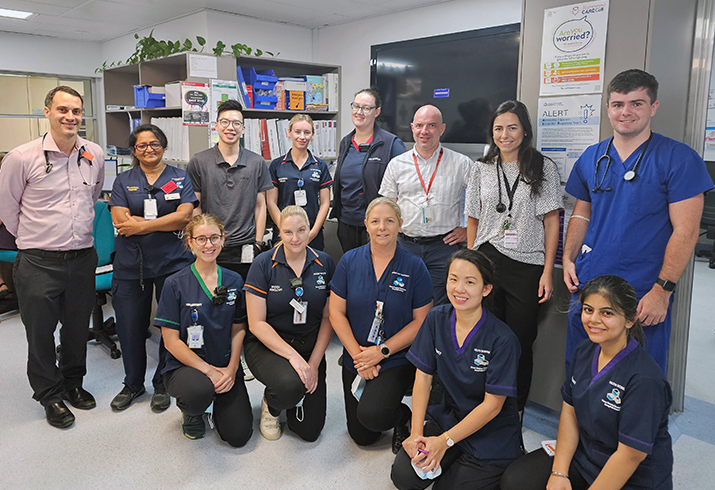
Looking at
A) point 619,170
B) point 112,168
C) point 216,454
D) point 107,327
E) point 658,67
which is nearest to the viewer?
point 619,170

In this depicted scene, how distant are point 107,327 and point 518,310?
2954 mm

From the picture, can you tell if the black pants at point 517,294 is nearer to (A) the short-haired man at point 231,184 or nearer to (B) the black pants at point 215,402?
(B) the black pants at point 215,402

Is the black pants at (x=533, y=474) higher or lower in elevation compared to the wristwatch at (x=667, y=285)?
lower

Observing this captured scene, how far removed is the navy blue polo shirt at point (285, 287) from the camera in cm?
251

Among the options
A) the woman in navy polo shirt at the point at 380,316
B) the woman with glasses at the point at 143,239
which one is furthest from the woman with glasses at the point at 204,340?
the woman in navy polo shirt at the point at 380,316

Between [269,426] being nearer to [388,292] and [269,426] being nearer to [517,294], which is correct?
[388,292]

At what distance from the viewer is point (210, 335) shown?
2.51 meters

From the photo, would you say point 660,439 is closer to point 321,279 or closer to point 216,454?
point 321,279

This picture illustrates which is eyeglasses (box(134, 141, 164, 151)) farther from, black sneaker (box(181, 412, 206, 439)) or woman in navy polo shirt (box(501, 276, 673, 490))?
woman in navy polo shirt (box(501, 276, 673, 490))

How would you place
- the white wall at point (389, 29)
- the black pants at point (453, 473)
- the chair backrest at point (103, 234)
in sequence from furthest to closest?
the white wall at point (389, 29), the chair backrest at point (103, 234), the black pants at point (453, 473)

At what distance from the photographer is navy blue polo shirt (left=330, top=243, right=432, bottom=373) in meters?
2.37

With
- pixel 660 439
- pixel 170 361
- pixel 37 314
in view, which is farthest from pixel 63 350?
pixel 660 439

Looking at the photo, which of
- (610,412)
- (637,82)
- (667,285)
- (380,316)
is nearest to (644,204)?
(667,285)

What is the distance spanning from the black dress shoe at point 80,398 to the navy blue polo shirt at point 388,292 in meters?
1.54
